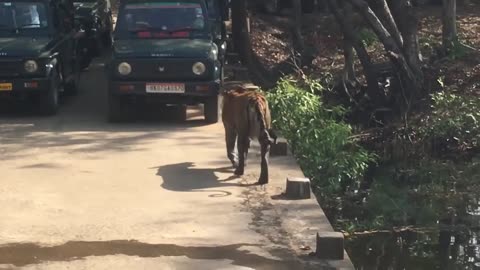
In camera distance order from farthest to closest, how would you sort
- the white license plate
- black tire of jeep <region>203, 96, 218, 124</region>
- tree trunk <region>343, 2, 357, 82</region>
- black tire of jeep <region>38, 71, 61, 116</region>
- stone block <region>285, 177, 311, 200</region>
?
tree trunk <region>343, 2, 357, 82</region> < black tire of jeep <region>38, 71, 61, 116</region> < black tire of jeep <region>203, 96, 218, 124</region> < the white license plate < stone block <region>285, 177, 311, 200</region>

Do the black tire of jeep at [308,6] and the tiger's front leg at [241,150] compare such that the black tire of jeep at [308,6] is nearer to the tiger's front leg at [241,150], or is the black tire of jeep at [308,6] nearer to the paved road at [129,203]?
the paved road at [129,203]

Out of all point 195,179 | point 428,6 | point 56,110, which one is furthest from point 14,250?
point 428,6

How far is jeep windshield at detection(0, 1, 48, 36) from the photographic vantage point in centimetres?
1402

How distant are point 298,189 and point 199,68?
4344 millimetres

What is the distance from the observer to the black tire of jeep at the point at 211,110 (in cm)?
1281

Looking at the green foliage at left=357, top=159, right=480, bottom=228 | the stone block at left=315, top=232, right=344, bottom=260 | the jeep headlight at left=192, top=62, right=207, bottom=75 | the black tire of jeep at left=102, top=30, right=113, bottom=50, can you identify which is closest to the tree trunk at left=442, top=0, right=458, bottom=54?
the green foliage at left=357, top=159, right=480, bottom=228

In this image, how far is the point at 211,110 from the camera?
12891 millimetres

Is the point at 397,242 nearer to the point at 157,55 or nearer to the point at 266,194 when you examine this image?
the point at 266,194

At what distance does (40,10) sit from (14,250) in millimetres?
7761

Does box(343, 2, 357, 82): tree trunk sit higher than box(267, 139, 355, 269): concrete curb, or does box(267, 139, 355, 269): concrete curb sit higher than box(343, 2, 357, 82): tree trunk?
box(343, 2, 357, 82): tree trunk

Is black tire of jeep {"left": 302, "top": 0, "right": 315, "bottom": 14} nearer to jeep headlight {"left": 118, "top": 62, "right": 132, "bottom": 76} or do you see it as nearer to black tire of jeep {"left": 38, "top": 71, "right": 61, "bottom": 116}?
black tire of jeep {"left": 38, "top": 71, "right": 61, "bottom": 116}

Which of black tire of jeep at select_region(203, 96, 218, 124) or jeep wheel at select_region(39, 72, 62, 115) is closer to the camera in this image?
black tire of jeep at select_region(203, 96, 218, 124)

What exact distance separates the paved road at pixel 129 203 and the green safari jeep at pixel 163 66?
0.41 m

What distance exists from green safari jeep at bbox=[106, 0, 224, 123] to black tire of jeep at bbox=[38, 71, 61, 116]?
1.07 meters
